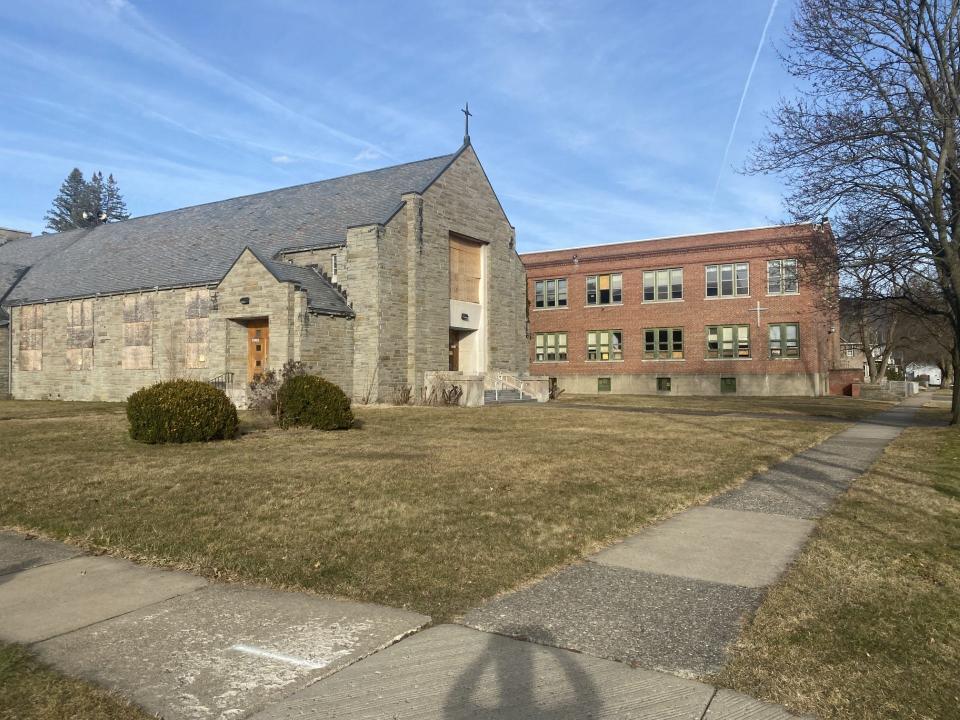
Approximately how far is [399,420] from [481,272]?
15.4m

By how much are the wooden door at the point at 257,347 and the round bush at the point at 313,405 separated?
35.1 ft

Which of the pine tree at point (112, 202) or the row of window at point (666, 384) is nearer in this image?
the row of window at point (666, 384)

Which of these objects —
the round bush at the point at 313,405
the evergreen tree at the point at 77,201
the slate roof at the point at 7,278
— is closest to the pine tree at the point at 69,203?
the evergreen tree at the point at 77,201

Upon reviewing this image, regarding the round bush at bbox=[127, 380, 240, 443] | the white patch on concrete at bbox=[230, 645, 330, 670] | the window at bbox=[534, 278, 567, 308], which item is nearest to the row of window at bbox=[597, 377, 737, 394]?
the window at bbox=[534, 278, 567, 308]

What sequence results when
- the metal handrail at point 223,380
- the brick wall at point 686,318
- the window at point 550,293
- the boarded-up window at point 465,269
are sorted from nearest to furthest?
the metal handrail at point 223,380 < the boarded-up window at point 465,269 < the brick wall at point 686,318 < the window at point 550,293

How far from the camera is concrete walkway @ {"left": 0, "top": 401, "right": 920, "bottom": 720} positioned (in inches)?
142

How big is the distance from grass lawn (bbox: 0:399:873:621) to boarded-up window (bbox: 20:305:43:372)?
22674 mm

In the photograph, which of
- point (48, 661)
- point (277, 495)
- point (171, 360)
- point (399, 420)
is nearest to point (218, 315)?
point (171, 360)

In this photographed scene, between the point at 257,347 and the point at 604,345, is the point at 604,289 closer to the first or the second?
the point at 604,345

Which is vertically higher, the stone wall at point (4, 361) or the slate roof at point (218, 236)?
the slate roof at point (218, 236)

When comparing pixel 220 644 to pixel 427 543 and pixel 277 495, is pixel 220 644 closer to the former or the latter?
pixel 427 543

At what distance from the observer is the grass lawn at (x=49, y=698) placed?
3.44 metres

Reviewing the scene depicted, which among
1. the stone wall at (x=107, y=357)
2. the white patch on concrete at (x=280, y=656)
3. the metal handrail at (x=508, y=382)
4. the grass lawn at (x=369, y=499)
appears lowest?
the white patch on concrete at (x=280, y=656)

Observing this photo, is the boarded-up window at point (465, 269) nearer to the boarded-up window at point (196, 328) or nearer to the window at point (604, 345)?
the boarded-up window at point (196, 328)
